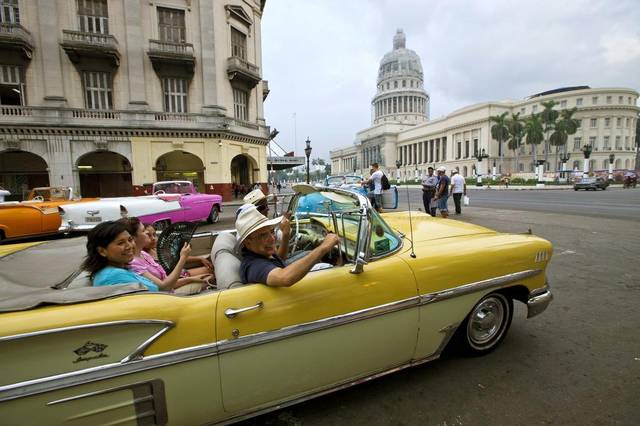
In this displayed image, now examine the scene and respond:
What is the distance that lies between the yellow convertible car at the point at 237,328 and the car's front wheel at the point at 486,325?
0.04 feet

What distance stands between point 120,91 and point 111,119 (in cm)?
168

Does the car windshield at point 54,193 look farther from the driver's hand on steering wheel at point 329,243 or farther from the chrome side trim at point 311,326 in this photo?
the driver's hand on steering wheel at point 329,243

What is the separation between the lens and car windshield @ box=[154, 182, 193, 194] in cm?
1000

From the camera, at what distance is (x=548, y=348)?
108 inches

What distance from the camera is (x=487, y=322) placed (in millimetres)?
2697

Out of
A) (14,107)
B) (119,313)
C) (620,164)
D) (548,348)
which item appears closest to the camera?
(119,313)

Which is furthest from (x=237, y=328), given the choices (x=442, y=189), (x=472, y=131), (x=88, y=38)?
(x=472, y=131)

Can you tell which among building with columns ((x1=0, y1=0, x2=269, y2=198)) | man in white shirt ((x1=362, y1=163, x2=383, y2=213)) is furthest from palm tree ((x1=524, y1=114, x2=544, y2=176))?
man in white shirt ((x1=362, y1=163, x2=383, y2=213))

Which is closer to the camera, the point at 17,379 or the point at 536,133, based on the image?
the point at 17,379

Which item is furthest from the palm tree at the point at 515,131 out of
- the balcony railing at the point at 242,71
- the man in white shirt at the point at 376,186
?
the man in white shirt at the point at 376,186

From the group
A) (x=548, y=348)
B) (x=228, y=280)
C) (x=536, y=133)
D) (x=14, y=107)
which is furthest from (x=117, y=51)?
(x=536, y=133)

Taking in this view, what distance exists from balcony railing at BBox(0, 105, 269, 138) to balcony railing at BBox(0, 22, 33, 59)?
2.81 metres

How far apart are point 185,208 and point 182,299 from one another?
834 cm

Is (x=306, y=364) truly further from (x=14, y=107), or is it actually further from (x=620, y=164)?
(x=620, y=164)
